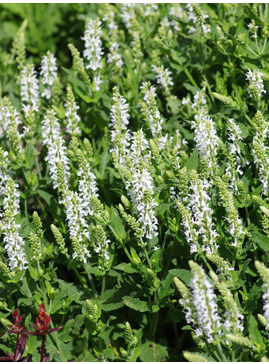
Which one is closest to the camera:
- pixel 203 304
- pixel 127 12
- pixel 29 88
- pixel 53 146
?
pixel 203 304

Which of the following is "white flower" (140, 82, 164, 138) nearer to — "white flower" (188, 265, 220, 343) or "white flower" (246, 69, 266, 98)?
"white flower" (246, 69, 266, 98)

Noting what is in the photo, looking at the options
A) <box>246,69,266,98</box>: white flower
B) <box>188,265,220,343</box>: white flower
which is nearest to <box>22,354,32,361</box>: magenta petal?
<box>188,265,220,343</box>: white flower

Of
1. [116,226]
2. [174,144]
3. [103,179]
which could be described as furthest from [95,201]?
[174,144]

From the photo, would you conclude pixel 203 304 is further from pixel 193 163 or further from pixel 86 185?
pixel 86 185

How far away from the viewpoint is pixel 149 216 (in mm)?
3443

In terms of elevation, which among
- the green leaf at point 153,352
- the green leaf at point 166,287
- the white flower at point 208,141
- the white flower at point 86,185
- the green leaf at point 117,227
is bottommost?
the green leaf at point 153,352

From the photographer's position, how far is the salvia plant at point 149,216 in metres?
3.28

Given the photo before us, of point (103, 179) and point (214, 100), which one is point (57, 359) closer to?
point (103, 179)

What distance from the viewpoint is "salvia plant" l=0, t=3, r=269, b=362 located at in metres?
3.28

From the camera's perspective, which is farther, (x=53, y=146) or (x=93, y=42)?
(x=93, y=42)

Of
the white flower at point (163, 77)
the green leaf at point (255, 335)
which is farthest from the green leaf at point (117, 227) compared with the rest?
the white flower at point (163, 77)

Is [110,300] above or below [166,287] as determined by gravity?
below

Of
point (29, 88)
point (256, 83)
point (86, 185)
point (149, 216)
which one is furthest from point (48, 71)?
point (149, 216)

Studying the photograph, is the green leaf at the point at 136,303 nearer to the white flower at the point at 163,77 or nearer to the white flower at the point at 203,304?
the white flower at the point at 203,304
